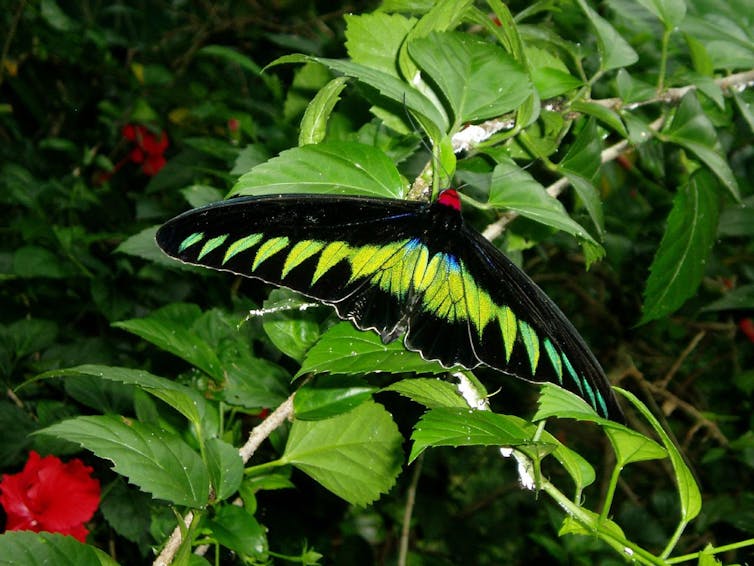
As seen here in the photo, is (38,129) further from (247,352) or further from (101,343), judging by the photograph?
(247,352)

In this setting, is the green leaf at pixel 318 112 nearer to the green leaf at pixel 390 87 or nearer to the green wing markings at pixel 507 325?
the green leaf at pixel 390 87

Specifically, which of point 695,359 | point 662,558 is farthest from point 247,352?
point 695,359

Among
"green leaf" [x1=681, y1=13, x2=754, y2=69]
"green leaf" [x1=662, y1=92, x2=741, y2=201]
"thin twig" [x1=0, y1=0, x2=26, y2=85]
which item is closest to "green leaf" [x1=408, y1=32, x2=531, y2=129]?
"green leaf" [x1=662, y1=92, x2=741, y2=201]

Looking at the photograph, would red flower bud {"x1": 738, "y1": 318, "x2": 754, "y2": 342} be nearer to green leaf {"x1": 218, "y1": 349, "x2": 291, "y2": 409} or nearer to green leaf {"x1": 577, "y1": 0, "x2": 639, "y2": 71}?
green leaf {"x1": 577, "y1": 0, "x2": 639, "y2": 71}

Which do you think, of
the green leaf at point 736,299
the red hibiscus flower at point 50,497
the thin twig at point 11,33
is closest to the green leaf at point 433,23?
the red hibiscus flower at point 50,497

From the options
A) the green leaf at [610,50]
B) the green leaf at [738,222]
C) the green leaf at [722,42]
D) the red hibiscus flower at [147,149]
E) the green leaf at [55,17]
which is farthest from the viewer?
the green leaf at [55,17]

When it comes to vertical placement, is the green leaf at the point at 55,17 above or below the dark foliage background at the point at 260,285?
above

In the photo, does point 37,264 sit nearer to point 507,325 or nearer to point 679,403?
point 507,325
